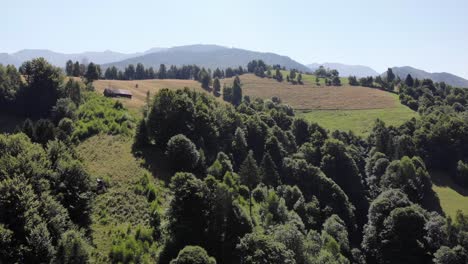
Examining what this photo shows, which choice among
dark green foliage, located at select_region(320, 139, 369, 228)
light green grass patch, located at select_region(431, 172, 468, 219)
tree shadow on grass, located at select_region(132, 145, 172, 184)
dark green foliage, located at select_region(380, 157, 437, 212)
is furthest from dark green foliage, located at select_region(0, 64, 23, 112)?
light green grass patch, located at select_region(431, 172, 468, 219)

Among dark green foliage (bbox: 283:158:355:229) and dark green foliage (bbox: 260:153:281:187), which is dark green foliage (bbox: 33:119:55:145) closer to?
dark green foliage (bbox: 260:153:281:187)

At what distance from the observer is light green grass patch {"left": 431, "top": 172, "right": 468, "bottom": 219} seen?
99.1 metres

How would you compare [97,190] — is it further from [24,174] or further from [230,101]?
[230,101]

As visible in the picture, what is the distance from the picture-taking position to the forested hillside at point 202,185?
47.9 m

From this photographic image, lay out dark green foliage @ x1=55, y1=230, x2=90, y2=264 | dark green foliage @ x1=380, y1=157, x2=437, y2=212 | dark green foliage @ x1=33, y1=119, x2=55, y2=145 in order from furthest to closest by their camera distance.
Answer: dark green foliage @ x1=380, y1=157, x2=437, y2=212, dark green foliage @ x1=33, y1=119, x2=55, y2=145, dark green foliage @ x1=55, y1=230, x2=90, y2=264

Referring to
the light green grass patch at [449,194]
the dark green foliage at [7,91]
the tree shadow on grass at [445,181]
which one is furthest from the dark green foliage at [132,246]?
the tree shadow on grass at [445,181]

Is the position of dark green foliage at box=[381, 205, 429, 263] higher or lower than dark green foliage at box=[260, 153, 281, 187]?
lower

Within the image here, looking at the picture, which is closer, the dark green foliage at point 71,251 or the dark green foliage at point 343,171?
the dark green foliage at point 71,251

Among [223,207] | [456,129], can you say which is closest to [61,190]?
[223,207]

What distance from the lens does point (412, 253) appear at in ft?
252

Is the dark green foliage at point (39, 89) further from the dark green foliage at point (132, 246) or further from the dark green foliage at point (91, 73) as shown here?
the dark green foliage at point (132, 246)

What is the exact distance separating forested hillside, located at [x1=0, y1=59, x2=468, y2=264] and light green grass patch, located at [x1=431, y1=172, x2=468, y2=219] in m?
2.13

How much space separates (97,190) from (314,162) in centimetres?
6770

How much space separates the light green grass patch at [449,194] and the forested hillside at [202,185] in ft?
6.97
